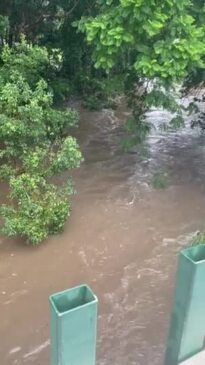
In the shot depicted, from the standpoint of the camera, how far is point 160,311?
165 inches

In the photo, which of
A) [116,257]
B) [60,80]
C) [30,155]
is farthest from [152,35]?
[60,80]

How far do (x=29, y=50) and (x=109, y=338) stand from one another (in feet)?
12.2

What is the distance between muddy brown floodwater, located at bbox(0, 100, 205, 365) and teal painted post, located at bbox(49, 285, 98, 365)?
2212mm

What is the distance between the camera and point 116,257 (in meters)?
5.08

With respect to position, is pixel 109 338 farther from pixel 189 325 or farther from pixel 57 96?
pixel 57 96

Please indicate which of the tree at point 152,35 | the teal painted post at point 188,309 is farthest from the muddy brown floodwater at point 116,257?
the tree at point 152,35

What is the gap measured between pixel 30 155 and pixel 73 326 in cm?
378

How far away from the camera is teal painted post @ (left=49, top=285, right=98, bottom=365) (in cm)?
148

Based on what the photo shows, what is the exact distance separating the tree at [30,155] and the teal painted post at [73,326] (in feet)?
11.5

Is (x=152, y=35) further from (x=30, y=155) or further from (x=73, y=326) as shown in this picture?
(x=73, y=326)

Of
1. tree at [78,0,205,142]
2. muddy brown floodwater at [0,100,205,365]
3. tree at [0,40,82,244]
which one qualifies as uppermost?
tree at [78,0,205,142]

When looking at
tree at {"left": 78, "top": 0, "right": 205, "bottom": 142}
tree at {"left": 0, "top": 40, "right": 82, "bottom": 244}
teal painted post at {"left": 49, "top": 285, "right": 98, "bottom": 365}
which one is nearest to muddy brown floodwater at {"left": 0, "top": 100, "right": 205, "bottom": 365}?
tree at {"left": 0, "top": 40, "right": 82, "bottom": 244}

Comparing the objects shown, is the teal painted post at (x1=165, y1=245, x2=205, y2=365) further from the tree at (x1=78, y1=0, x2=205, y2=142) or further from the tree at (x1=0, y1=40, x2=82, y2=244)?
the tree at (x1=0, y1=40, x2=82, y2=244)

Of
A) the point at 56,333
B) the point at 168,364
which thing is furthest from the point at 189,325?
the point at 56,333
